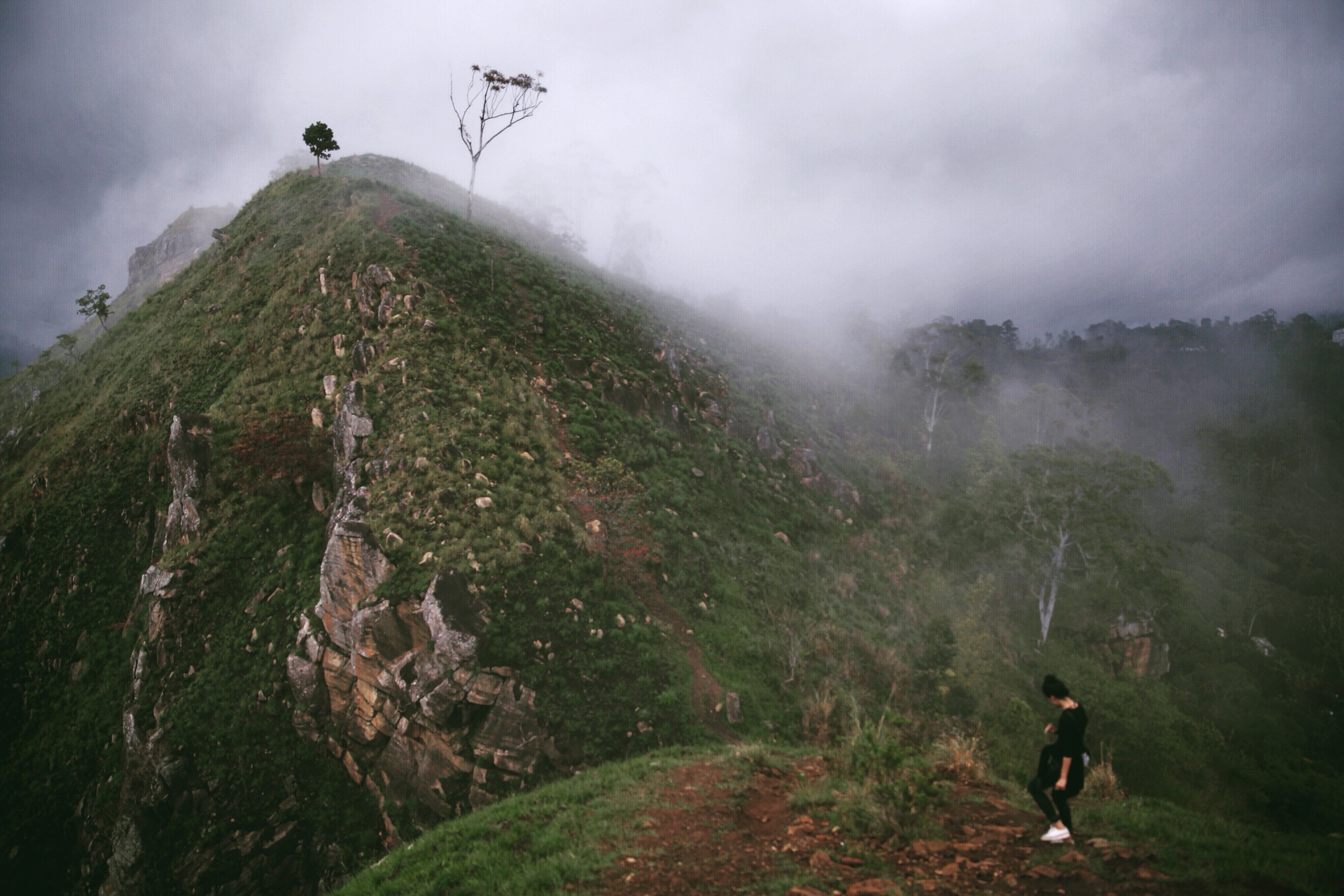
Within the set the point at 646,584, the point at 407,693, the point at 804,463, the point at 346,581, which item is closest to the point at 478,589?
the point at 407,693

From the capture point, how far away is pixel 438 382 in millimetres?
18141

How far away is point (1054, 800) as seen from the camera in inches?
236

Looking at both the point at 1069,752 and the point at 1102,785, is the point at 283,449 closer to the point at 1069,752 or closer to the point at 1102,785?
the point at 1069,752

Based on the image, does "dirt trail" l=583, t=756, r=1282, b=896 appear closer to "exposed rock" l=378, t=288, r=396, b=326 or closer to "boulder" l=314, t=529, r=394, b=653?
"boulder" l=314, t=529, r=394, b=653

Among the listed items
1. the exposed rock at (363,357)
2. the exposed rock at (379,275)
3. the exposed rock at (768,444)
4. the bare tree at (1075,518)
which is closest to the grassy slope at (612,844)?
the exposed rock at (363,357)

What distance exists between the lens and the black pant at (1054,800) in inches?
230

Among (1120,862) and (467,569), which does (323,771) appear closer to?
(467,569)

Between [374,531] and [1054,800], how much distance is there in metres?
15.0

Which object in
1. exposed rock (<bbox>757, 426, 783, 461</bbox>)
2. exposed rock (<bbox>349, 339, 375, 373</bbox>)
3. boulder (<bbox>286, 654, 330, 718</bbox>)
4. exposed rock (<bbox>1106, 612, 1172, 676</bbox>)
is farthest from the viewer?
exposed rock (<bbox>1106, 612, 1172, 676</bbox>)

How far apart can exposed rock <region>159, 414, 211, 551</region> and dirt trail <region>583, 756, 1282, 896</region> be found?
19.3 m

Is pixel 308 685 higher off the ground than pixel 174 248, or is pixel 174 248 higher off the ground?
pixel 174 248

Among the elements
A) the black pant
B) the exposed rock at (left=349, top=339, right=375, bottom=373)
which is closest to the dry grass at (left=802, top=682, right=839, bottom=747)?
the black pant

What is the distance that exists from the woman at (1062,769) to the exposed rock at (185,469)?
2381cm

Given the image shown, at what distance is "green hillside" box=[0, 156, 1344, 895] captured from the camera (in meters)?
12.0
